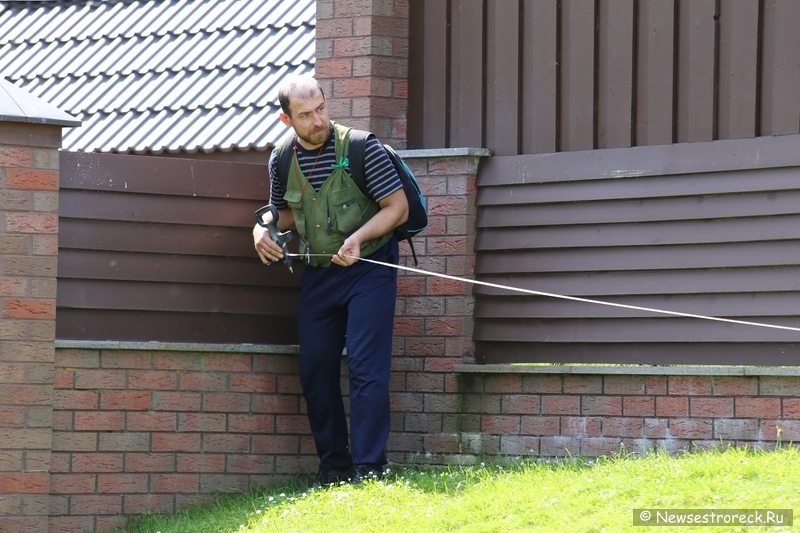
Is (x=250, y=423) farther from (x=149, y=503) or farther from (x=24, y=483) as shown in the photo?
(x=24, y=483)

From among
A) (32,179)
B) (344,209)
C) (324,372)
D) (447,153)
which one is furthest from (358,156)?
(32,179)

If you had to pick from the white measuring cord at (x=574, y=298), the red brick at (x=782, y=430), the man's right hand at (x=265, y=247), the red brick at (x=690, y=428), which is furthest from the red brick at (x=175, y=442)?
the red brick at (x=782, y=430)

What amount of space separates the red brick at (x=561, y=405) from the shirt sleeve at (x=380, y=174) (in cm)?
140

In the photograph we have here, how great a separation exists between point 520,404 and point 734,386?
1.16 meters

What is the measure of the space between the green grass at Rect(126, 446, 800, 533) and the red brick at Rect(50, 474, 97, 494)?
0.31m

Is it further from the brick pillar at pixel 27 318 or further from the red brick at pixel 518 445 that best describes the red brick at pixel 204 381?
the red brick at pixel 518 445

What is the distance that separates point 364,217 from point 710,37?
78.8 inches

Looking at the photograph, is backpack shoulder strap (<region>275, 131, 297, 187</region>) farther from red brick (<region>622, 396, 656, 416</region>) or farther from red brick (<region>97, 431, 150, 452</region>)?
red brick (<region>622, 396, 656, 416</region>)

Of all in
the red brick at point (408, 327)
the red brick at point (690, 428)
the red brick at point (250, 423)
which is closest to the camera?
the red brick at point (690, 428)

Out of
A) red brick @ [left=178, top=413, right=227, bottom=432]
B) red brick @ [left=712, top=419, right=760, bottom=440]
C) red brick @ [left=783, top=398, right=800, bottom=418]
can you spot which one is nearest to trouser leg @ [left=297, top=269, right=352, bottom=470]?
red brick @ [left=178, top=413, right=227, bottom=432]

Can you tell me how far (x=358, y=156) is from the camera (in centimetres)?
655

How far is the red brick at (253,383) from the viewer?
6.93m

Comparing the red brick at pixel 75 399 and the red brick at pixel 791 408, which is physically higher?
the red brick at pixel 791 408

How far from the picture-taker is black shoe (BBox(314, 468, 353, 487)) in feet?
21.9
